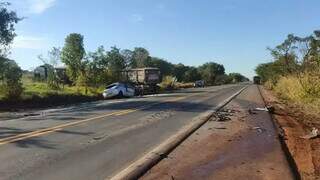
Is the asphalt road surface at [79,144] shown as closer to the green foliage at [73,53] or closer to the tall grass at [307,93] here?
the tall grass at [307,93]

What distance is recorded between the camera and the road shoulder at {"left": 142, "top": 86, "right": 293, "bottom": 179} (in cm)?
982

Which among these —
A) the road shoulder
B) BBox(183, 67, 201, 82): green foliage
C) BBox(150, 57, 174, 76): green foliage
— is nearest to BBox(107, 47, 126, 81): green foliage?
the road shoulder

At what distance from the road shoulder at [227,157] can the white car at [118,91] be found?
28.6 m

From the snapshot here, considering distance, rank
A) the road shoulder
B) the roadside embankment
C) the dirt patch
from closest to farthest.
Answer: the road shoulder → the dirt patch → the roadside embankment

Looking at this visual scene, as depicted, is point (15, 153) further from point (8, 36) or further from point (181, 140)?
point (8, 36)

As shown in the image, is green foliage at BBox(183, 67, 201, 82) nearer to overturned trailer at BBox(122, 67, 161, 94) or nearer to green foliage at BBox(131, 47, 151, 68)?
green foliage at BBox(131, 47, 151, 68)

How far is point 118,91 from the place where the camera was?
151ft

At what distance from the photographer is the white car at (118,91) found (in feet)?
149

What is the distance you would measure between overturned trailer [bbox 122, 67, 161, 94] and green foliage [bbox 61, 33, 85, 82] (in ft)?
23.3

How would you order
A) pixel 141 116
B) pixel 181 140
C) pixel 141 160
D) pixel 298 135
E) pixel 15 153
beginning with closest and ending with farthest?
pixel 141 160 < pixel 15 153 < pixel 181 140 < pixel 298 135 < pixel 141 116

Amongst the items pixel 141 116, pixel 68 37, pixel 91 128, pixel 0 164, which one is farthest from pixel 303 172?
Answer: pixel 68 37

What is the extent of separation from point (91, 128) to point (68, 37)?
113 feet

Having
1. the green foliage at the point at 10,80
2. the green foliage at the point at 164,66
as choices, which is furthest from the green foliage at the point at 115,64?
the green foliage at the point at 164,66

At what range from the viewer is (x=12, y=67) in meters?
36.4
